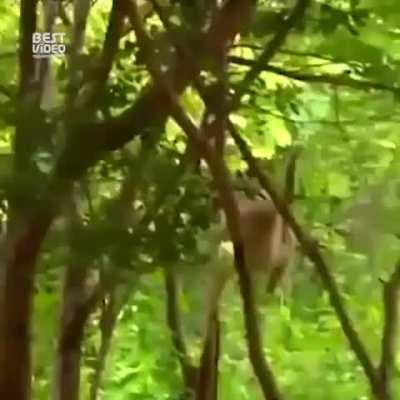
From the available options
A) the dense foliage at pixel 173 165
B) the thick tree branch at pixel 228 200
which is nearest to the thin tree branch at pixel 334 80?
the dense foliage at pixel 173 165

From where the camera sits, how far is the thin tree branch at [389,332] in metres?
0.74

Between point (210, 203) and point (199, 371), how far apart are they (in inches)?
5.8

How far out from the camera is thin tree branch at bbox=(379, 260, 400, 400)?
743 mm

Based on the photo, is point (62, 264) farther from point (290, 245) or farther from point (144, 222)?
point (290, 245)

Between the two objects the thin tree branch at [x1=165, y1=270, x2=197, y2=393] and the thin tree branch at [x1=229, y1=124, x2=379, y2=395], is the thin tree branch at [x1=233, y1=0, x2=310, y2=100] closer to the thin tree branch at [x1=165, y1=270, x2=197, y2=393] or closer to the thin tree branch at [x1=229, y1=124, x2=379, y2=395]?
the thin tree branch at [x1=229, y1=124, x2=379, y2=395]

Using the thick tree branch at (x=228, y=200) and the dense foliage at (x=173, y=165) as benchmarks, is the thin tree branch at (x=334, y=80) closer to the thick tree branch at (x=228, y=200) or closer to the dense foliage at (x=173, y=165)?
the dense foliage at (x=173, y=165)

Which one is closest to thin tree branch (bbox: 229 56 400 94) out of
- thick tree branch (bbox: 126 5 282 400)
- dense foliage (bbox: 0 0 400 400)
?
dense foliage (bbox: 0 0 400 400)

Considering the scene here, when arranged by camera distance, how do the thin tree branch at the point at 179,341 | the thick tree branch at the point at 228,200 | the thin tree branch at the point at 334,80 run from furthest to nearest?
the thin tree branch at the point at 179,341 → the thin tree branch at the point at 334,80 → the thick tree branch at the point at 228,200

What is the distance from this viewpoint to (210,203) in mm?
773

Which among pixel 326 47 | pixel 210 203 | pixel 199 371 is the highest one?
pixel 326 47

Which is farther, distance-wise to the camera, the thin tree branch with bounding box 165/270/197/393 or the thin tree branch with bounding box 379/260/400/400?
the thin tree branch with bounding box 165/270/197/393

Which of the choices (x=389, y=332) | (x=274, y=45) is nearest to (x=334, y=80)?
(x=274, y=45)

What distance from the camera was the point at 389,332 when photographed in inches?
30.1

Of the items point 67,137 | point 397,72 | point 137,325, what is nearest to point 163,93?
point 67,137
